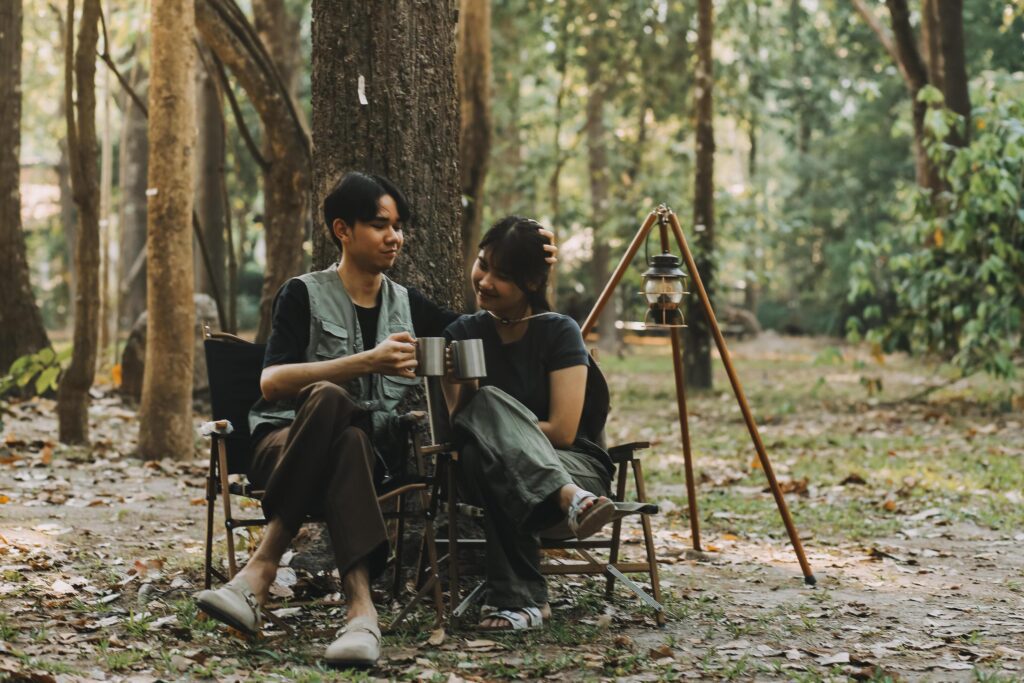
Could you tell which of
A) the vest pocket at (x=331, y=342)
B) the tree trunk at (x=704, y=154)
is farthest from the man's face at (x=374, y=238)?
the tree trunk at (x=704, y=154)

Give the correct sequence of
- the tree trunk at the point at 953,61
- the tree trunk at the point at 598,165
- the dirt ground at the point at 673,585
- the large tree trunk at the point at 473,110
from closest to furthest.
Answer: the dirt ground at the point at 673,585, the large tree trunk at the point at 473,110, the tree trunk at the point at 953,61, the tree trunk at the point at 598,165

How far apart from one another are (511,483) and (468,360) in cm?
48

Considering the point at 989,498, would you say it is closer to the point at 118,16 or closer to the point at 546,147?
the point at 118,16

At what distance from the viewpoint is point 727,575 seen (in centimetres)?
587

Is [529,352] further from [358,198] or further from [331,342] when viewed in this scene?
[358,198]

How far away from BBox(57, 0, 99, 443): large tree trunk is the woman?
4.65 meters

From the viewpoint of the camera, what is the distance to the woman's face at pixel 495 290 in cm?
479

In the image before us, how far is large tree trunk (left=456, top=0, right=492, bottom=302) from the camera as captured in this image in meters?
10.8

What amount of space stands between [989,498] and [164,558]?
5207 mm

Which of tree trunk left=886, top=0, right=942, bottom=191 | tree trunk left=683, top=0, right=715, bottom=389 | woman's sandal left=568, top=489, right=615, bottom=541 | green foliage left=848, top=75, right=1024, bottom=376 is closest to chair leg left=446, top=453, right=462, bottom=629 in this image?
woman's sandal left=568, top=489, right=615, bottom=541

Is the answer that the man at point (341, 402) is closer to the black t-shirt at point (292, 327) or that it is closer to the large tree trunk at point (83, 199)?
the black t-shirt at point (292, 327)

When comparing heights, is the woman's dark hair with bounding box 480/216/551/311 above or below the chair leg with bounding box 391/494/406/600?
above

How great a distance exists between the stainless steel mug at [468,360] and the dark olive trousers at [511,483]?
12 cm

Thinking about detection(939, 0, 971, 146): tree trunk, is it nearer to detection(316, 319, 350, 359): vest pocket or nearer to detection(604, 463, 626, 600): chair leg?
detection(604, 463, 626, 600): chair leg
